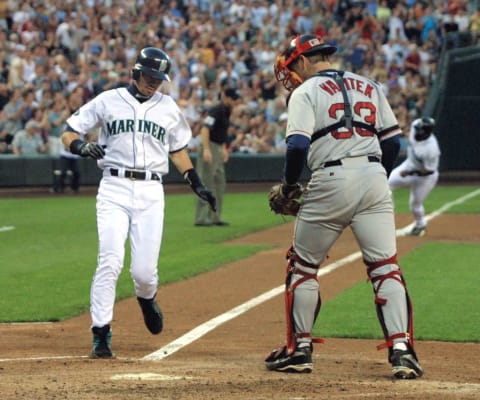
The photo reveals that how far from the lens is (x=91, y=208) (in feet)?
73.6

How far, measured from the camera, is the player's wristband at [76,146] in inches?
327

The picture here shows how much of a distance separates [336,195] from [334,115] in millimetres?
495

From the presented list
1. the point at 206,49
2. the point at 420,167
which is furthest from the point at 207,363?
the point at 206,49

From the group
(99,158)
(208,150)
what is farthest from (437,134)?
(99,158)

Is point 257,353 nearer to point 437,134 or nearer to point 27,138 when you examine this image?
point 27,138

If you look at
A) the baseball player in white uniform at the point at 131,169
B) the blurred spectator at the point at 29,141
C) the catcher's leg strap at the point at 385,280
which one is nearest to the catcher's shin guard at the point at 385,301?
the catcher's leg strap at the point at 385,280

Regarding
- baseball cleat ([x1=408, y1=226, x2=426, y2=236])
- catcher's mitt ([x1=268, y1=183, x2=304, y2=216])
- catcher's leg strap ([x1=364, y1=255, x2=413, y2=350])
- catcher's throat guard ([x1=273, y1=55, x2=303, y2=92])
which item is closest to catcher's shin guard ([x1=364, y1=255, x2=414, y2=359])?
catcher's leg strap ([x1=364, y1=255, x2=413, y2=350])

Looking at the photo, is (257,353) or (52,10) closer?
(257,353)

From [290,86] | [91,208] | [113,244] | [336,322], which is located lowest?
[91,208]

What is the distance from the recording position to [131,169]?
8430 mm

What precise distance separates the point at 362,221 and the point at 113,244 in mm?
1815

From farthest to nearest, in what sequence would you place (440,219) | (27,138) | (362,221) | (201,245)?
(27,138)
(440,219)
(201,245)
(362,221)

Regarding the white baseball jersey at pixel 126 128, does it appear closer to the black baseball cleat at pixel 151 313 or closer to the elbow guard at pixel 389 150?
the black baseball cleat at pixel 151 313

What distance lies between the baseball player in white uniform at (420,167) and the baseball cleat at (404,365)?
10229mm
